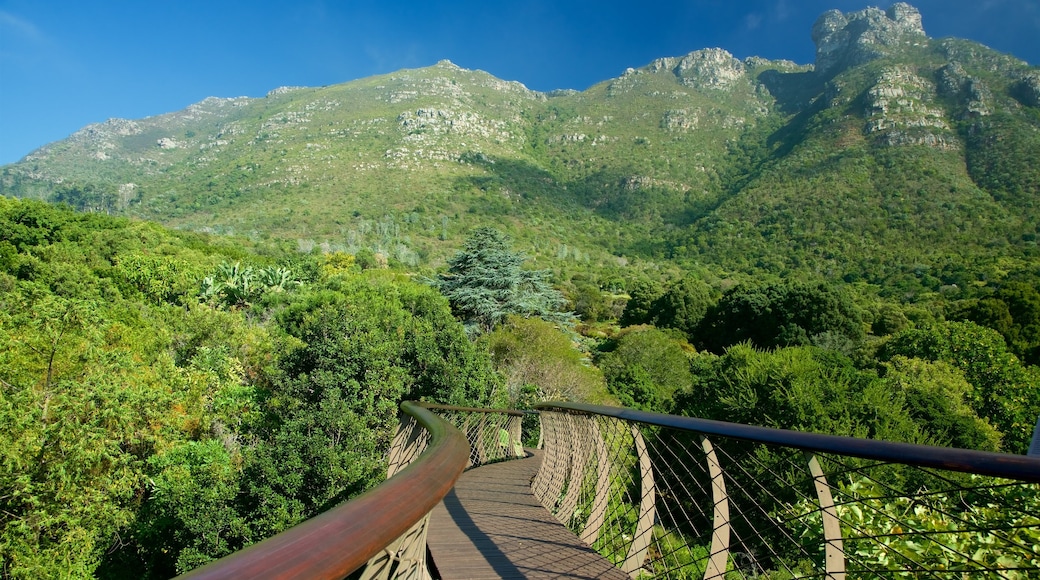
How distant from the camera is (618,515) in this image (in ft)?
13.5

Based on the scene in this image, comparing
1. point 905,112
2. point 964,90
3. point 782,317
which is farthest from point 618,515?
point 964,90

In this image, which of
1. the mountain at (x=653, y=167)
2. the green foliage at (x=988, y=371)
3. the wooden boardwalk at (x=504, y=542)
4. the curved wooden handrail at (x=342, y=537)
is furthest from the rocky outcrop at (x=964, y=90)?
the curved wooden handrail at (x=342, y=537)

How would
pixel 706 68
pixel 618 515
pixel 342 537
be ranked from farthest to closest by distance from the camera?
pixel 706 68, pixel 618 515, pixel 342 537

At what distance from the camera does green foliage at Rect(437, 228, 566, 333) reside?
77.8ft

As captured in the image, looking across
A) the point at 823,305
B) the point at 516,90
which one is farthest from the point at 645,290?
the point at 516,90

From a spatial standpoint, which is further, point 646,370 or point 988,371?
point 646,370

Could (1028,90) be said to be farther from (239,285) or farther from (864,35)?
(239,285)

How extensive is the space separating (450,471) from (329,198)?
76.5m

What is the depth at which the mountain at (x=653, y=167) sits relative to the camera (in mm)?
58906

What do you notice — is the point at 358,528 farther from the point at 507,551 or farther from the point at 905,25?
the point at 905,25

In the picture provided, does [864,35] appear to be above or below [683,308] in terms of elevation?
above

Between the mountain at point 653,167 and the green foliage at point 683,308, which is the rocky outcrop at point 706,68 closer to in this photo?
the mountain at point 653,167

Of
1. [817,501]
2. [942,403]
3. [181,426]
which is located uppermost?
[817,501]

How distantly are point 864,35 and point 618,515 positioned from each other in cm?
13414
